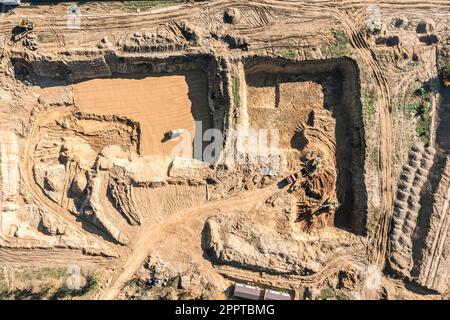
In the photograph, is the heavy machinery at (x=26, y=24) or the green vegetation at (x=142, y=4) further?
the green vegetation at (x=142, y=4)

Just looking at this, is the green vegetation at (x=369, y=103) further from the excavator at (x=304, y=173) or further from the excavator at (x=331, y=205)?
the excavator at (x=331, y=205)

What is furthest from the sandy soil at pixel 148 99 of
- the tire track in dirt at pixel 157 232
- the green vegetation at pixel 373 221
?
the green vegetation at pixel 373 221

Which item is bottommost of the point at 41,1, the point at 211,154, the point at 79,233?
the point at 79,233

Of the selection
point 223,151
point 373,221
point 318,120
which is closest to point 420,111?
point 318,120

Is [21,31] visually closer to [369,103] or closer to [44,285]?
[44,285]

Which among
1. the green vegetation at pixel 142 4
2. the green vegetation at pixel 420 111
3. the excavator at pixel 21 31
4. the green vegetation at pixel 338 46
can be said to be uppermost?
the green vegetation at pixel 142 4

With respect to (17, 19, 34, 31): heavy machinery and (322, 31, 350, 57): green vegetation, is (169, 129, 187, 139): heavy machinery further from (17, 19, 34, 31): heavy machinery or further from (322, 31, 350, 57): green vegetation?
(17, 19, 34, 31): heavy machinery

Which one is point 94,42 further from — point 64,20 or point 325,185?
point 325,185
